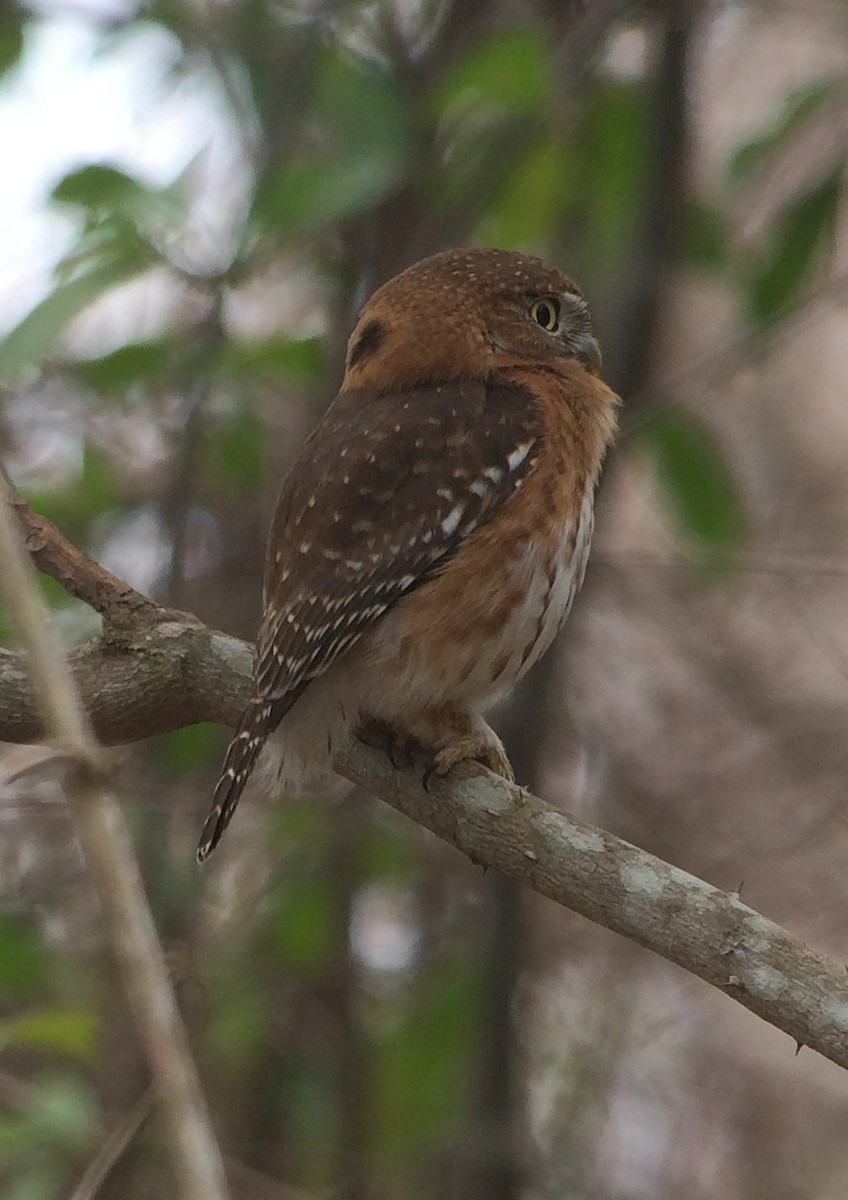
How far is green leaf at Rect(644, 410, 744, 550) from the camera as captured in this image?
4.09 metres

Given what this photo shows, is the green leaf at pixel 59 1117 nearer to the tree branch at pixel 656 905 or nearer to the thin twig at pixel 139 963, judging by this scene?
the tree branch at pixel 656 905

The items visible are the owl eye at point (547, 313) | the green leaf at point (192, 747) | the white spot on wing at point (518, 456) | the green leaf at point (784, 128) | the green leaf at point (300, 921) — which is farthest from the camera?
the green leaf at point (300, 921)

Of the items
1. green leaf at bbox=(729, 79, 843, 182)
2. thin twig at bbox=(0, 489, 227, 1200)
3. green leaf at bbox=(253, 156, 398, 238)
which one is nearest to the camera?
thin twig at bbox=(0, 489, 227, 1200)

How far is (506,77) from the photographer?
11.2 ft

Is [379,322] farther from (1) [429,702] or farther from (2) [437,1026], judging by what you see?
(2) [437,1026]

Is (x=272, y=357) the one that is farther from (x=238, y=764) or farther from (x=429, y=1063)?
(x=429, y=1063)

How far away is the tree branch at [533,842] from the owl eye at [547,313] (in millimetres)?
1248

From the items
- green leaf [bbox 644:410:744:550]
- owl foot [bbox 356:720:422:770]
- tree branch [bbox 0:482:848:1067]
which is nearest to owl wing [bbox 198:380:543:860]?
tree branch [bbox 0:482:848:1067]

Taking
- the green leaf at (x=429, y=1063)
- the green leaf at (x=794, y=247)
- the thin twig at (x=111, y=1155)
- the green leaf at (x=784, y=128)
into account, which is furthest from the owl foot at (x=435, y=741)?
the green leaf at (x=784, y=128)

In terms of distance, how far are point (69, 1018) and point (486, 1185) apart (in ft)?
7.90

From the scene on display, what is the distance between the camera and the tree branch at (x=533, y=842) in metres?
2.50

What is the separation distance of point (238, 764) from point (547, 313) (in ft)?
5.16

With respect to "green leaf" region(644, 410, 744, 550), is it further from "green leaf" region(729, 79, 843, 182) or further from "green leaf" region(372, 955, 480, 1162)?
"green leaf" region(372, 955, 480, 1162)

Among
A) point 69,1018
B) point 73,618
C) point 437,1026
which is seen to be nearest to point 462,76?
point 73,618
